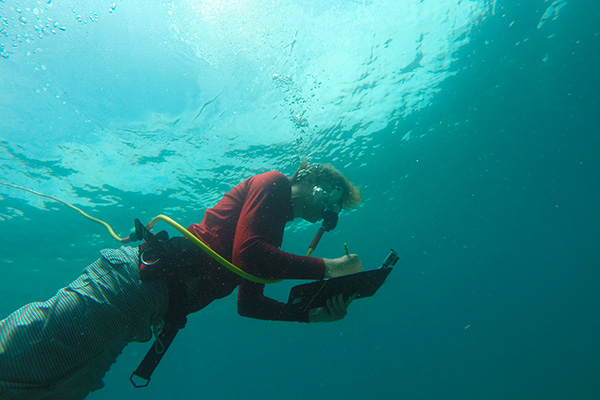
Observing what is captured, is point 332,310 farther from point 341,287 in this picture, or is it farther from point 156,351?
point 156,351

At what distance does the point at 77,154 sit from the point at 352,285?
13.4m

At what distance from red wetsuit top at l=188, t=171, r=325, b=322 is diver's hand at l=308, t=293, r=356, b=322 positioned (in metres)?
0.10

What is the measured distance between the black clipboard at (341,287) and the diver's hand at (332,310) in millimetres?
45

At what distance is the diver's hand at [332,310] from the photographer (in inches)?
102

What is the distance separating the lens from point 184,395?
290 feet

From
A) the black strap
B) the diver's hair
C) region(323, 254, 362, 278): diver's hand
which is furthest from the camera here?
the diver's hair

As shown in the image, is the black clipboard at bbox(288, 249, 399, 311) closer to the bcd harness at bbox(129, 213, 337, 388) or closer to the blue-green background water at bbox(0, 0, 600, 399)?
the bcd harness at bbox(129, 213, 337, 388)

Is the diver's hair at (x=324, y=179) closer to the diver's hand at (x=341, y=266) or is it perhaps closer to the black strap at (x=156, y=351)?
the diver's hand at (x=341, y=266)

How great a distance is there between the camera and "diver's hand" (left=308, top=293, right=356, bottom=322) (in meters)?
2.59

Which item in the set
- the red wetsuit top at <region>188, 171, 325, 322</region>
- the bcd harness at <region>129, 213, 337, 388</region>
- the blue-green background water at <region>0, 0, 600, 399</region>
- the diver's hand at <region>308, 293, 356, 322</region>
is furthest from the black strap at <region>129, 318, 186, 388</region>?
the blue-green background water at <region>0, 0, 600, 399</region>

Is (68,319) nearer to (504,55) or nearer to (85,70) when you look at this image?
(85,70)

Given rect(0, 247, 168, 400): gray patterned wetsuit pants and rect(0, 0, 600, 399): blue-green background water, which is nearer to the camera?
rect(0, 247, 168, 400): gray patterned wetsuit pants

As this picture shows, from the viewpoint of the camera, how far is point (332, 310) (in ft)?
8.66

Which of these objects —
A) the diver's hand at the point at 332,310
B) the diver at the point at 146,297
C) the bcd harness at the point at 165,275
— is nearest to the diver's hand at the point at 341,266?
the diver at the point at 146,297
